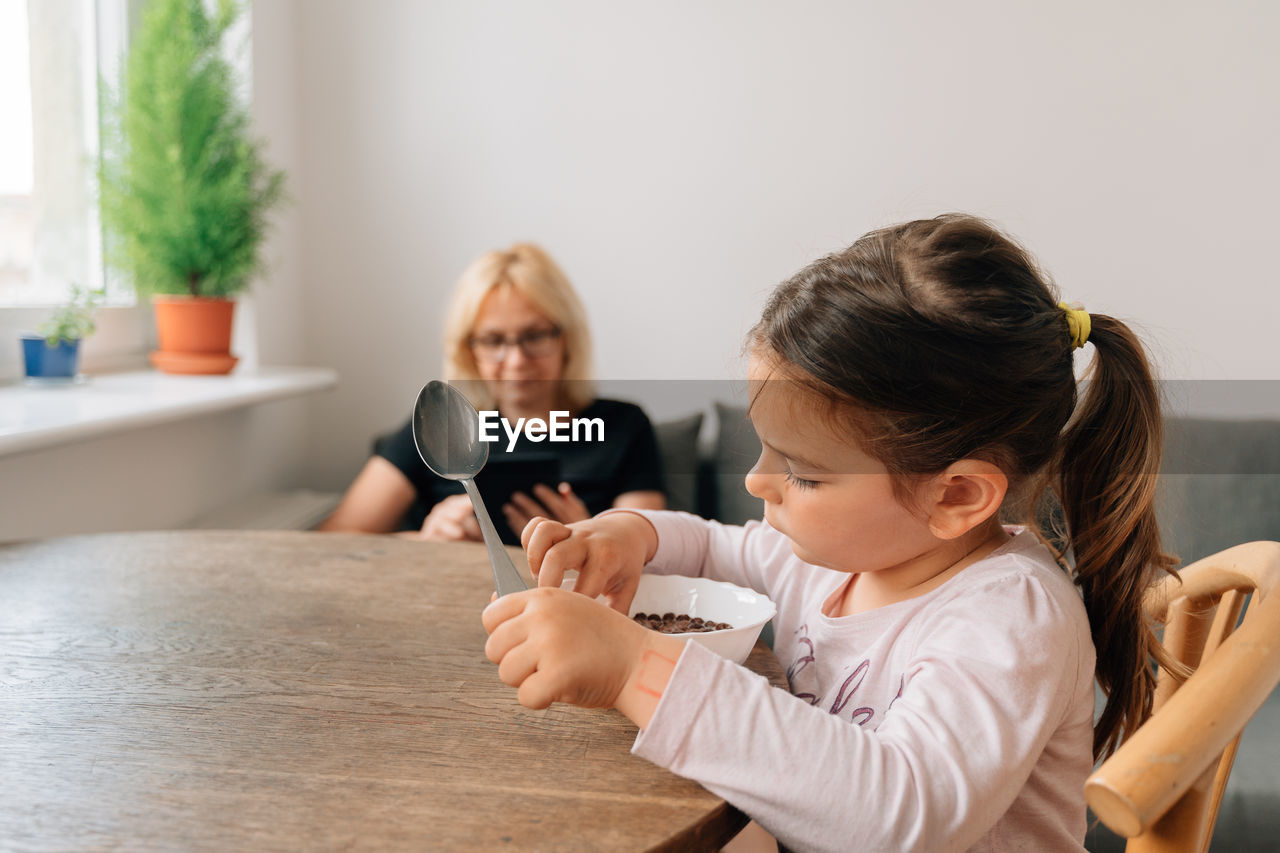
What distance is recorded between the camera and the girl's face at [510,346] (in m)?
1.71

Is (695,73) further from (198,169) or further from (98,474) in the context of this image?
(98,474)

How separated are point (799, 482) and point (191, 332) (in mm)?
1474

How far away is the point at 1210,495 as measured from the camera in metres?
1.61

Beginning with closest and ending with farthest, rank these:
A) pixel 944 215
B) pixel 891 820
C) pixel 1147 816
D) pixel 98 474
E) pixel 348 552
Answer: pixel 1147 816
pixel 891 820
pixel 944 215
pixel 348 552
pixel 98 474

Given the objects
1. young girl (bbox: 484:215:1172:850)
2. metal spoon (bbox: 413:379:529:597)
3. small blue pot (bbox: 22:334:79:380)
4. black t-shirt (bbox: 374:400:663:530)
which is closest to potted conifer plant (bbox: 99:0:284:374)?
small blue pot (bbox: 22:334:79:380)

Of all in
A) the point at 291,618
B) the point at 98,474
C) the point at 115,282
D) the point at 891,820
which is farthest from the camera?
the point at 115,282

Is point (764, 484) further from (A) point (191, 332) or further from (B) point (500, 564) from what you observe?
(A) point (191, 332)

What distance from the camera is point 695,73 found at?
6.72 ft

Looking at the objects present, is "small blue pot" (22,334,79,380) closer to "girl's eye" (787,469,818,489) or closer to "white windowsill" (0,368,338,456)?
"white windowsill" (0,368,338,456)

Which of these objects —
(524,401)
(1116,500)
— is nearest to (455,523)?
(524,401)

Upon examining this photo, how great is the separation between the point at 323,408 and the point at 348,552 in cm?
128

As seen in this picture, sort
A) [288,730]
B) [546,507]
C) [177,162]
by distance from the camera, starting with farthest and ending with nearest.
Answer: [177,162]
[546,507]
[288,730]

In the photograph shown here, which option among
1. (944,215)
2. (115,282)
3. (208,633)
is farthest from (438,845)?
(115,282)
